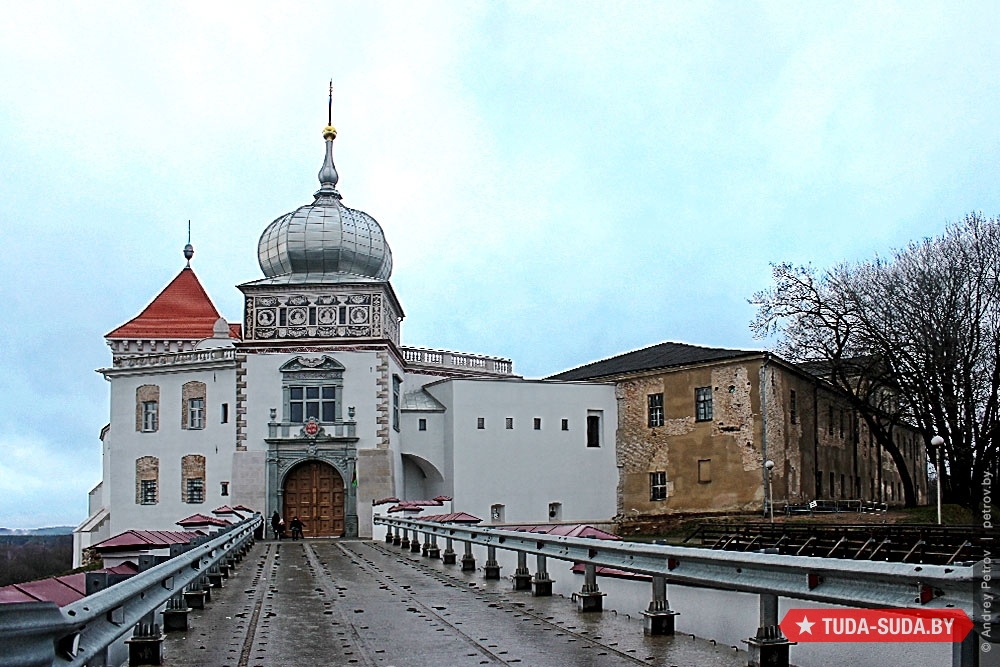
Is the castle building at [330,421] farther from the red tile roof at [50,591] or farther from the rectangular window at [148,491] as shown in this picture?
the red tile roof at [50,591]

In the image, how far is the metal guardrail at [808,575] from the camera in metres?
5.69

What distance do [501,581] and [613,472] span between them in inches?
1351

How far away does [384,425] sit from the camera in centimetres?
4506

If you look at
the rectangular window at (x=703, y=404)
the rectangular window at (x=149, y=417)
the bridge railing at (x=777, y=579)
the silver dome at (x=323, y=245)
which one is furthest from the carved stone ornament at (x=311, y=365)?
the bridge railing at (x=777, y=579)

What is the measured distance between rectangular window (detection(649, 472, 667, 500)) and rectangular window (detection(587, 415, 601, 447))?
2.73 metres

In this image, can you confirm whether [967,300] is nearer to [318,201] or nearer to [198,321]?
[318,201]

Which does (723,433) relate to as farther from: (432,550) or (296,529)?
(432,550)

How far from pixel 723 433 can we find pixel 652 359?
24.5 feet

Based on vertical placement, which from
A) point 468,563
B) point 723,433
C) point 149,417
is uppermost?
point 149,417

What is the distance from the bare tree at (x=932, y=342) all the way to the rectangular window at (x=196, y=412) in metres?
23.0

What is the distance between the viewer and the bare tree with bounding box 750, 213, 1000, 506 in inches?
1658

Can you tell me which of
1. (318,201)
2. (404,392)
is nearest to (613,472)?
(404,392)

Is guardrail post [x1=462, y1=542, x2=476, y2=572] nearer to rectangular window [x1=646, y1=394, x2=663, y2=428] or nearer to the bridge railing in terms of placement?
the bridge railing

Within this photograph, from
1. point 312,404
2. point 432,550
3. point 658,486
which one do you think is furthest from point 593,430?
point 432,550
